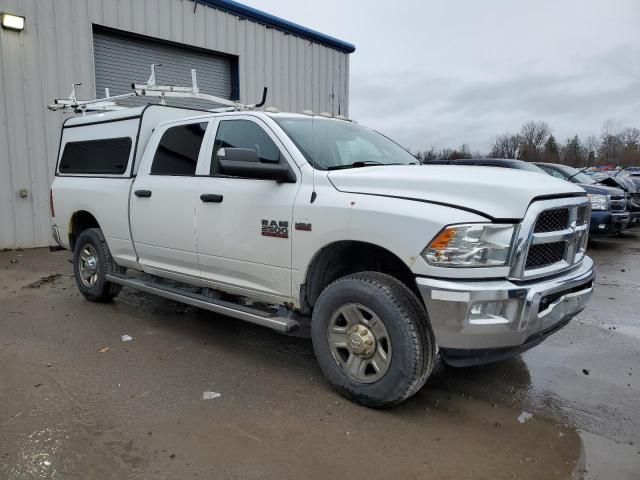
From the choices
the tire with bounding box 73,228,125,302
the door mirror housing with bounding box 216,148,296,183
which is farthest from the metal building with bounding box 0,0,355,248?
the door mirror housing with bounding box 216,148,296,183

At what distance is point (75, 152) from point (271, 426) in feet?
15.7

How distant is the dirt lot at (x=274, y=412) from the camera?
285cm

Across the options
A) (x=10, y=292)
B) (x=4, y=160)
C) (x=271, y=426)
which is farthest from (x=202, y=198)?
(x=4, y=160)

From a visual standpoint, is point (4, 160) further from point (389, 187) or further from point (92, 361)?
point (389, 187)

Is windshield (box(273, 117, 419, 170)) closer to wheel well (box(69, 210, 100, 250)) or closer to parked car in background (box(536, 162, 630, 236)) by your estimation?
wheel well (box(69, 210, 100, 250))

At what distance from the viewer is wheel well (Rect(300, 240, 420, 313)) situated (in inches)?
147

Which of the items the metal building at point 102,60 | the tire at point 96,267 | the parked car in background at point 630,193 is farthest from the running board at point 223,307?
the parked car in background at point 630,193

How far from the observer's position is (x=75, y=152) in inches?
255

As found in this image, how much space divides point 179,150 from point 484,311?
3.24 m

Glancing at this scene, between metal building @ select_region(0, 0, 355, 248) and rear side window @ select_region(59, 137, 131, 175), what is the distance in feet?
13.2

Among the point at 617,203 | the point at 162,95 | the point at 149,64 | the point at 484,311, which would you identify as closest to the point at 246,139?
the point at 484,311

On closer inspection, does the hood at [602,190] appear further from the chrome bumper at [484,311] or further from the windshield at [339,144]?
the chrome bumper at [484,311]

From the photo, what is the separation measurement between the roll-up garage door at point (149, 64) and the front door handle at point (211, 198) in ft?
25.0

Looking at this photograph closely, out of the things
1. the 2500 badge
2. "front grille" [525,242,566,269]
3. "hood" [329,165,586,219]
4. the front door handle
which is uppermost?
"hood" [329,165,586,219]
